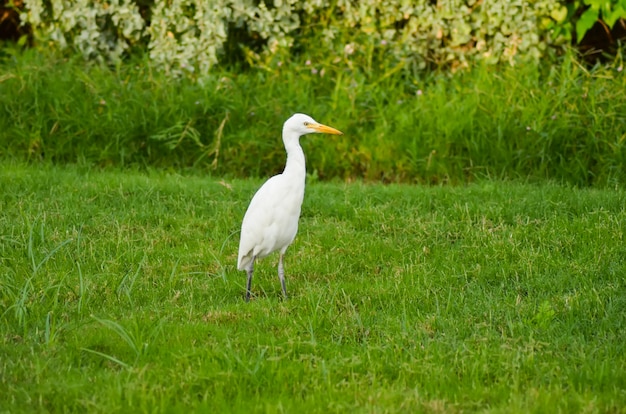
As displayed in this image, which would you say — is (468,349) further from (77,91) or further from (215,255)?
(77,91)

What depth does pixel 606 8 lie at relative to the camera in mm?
8641

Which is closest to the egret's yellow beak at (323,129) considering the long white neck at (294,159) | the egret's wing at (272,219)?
the long white neck at (294,159)

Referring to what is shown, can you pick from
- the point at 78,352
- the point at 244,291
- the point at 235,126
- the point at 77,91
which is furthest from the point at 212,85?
the point at 78,352

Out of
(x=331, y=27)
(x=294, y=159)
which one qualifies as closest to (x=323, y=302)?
(x=294, y=159)

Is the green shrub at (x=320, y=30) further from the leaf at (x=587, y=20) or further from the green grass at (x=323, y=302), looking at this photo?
the green grass at (x=323, y=302)

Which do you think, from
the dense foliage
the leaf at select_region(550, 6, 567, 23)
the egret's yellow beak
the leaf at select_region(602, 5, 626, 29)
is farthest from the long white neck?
the leaf at select_region(602, 5, 626, 29)

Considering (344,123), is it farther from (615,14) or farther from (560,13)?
(615,14)

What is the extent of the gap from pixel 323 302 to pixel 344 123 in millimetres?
3760

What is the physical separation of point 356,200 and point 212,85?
2.39 metres

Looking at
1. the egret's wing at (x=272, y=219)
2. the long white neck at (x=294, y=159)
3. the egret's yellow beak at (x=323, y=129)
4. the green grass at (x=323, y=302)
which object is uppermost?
the egret's yellow beak at (x=323, y=129)

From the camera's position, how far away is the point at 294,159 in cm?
520

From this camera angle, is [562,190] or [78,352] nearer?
[78,352]

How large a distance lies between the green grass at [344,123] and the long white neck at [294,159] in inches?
110

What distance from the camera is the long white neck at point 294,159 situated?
5.16m
